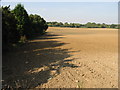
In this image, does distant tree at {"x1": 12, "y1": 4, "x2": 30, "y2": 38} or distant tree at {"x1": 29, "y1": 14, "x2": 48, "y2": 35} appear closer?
distant tree at {"x1": 12, "y1": 4, "x2": 30, "y2": 38}

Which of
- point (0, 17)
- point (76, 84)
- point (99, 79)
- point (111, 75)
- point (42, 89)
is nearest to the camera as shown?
point (42, 89)

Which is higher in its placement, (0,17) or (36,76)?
(0,17)

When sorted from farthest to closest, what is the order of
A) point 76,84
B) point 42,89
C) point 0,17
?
1. point 0,17
2. point 76,84
3. point 42,89

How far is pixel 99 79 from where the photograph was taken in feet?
24.5

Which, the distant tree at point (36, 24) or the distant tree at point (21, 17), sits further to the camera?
the distant tree at point (36, 24)

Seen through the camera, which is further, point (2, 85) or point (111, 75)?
point (111, 75)

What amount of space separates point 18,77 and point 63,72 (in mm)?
2629

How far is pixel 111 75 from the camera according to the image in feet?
26.9

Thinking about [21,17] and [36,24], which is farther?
[36,24]

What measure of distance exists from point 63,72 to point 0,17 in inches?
317

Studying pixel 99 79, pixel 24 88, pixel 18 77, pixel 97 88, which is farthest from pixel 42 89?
pixel 99 79

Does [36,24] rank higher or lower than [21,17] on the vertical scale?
lower

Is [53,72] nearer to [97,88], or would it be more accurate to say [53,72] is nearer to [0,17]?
[97,88]

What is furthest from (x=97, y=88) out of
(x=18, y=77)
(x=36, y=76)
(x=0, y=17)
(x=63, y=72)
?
(x=0, y=17)
